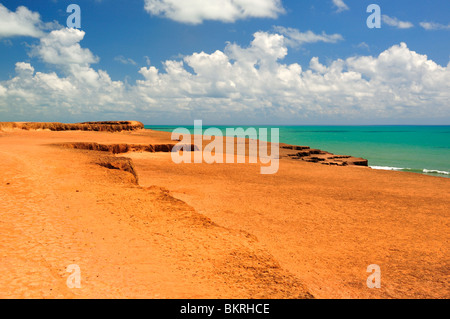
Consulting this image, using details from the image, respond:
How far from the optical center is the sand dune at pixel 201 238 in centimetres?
459

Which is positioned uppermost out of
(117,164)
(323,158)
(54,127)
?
(54,127)

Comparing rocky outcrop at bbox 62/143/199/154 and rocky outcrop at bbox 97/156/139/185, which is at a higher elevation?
rocky outcrop at bbox 62/143/199/154

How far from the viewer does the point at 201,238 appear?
6.31 m

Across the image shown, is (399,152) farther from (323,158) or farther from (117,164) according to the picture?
(117,164)

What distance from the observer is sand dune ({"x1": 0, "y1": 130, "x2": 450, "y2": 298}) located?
181 inches

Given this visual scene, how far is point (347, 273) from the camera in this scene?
22.1 feet

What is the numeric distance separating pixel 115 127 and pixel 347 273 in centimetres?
4081

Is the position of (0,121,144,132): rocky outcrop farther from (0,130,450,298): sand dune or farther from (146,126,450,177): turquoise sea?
(146,126,450,177): turquoise sea

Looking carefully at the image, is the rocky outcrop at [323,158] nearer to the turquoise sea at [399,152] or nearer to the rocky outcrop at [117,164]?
the turquoise sea at [399,152]

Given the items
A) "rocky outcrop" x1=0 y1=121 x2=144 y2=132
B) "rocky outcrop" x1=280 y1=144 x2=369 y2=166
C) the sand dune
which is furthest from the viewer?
"rocky outcrop" x1=0 y1=121 x2=144 y2=132

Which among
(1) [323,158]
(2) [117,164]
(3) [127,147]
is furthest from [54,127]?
(1) [323,158]

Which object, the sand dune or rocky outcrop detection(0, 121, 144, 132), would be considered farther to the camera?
rocky outcrop detection(0, 121, 144, 132)

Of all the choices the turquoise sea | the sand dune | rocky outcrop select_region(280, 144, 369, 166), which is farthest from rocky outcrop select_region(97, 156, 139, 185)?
the turquoise sea

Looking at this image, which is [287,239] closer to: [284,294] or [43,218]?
[284,294]
